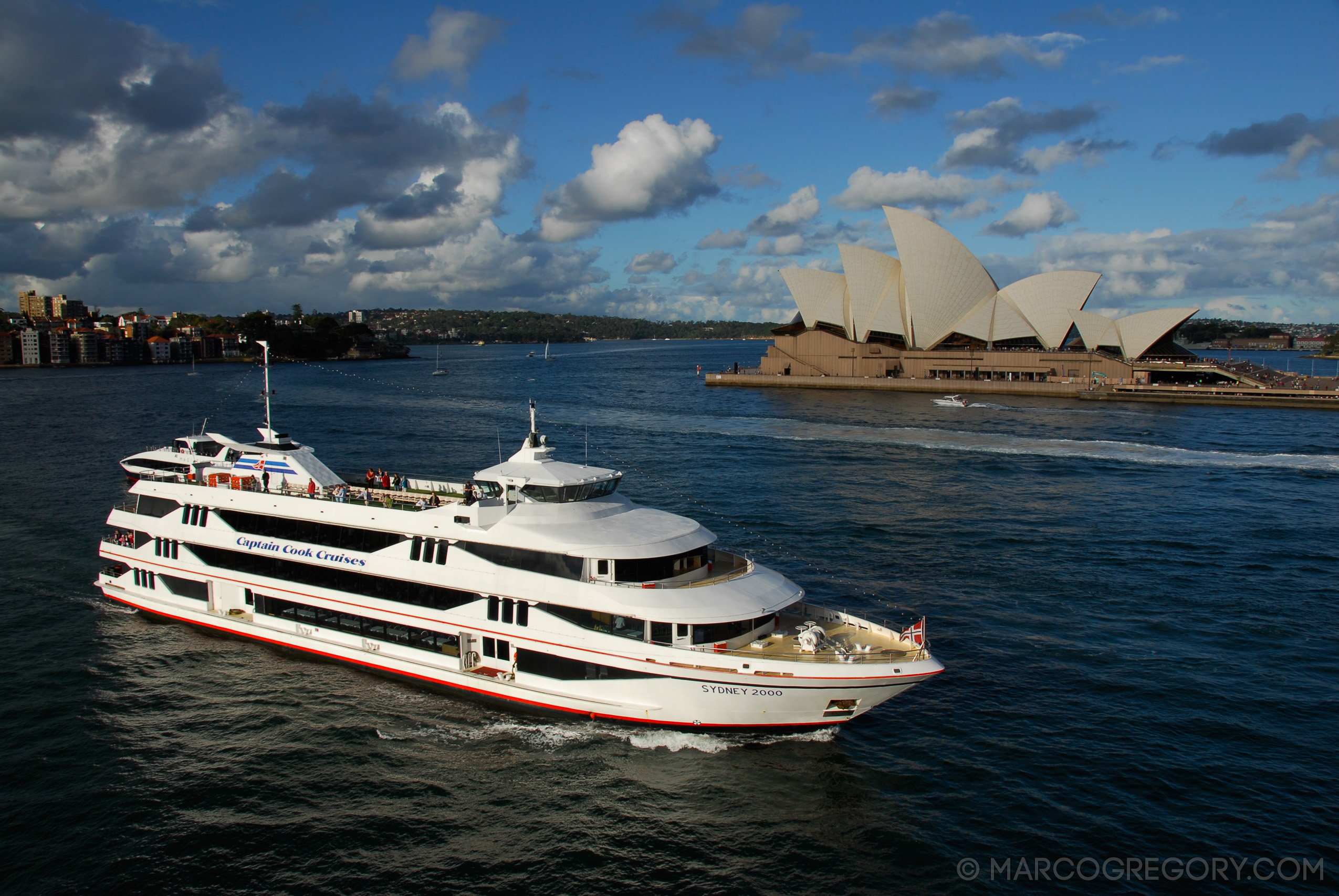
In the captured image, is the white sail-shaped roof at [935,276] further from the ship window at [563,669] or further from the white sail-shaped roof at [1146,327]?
the ship window at [563,669]

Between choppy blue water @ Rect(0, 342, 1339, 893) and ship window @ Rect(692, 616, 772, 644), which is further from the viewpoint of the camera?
ship window @ Rect(692, 616, 772, 644)

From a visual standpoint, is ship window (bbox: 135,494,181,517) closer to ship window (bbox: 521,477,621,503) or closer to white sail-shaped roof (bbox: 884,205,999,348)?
ship window (bbox: 521,477,621,503)

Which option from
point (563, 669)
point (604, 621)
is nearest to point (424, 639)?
point (563, 669)

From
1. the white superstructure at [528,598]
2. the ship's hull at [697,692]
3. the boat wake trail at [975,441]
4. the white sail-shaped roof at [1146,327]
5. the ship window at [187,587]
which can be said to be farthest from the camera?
the white sail-shaped roof at [1146,327]

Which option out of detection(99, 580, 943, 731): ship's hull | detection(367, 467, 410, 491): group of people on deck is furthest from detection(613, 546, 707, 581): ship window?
detection(367, 467, 410, 491): group of people on deck

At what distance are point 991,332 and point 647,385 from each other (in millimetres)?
44068

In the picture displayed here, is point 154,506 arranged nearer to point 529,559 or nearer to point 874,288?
point 529,559

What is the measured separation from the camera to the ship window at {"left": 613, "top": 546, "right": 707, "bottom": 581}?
15.8m

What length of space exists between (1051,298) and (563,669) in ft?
312

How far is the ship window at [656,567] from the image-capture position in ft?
51.8

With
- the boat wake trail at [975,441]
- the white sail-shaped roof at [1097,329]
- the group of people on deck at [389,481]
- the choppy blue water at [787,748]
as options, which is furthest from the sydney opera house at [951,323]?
the group of people on deck at [389,481]

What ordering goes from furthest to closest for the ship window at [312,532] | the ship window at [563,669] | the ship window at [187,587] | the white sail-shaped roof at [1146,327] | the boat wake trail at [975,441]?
the white sail-shaped roof at [1146,327]
the boat wake trail at [975,441]
the ship window at [187,587]
the ship window at [312,532]
the ship window at [563,669]

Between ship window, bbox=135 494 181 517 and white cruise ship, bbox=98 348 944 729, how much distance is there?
24 cm

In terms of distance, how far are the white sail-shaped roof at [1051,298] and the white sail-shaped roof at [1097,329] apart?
138 cm
